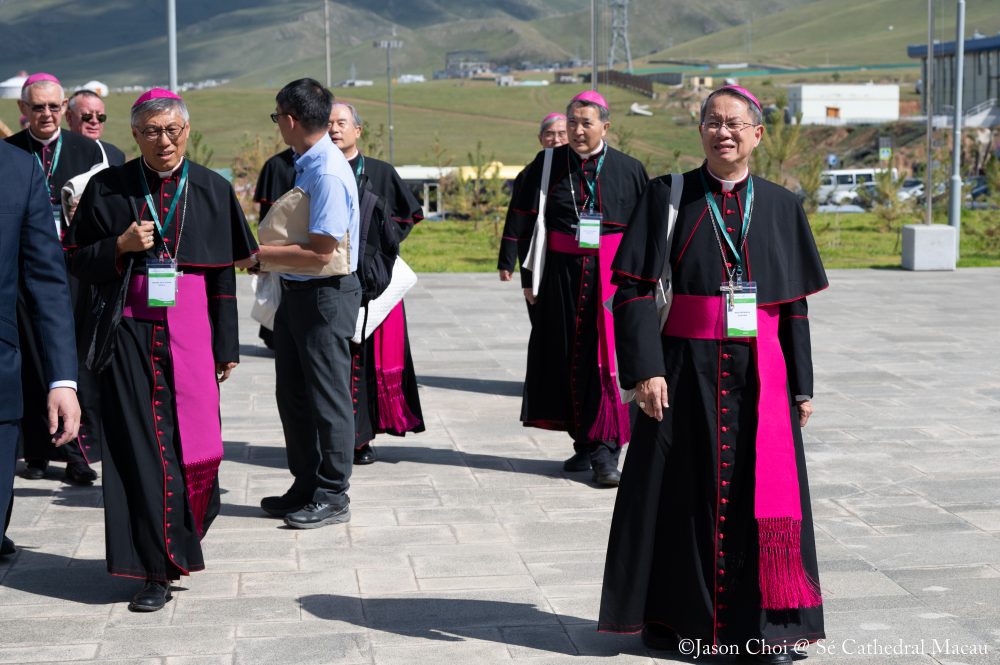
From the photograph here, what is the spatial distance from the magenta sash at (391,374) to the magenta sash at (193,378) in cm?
211

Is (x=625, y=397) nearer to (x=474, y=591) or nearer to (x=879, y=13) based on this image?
(x=474, y=591)

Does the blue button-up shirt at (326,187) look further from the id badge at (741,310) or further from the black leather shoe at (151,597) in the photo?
the id badge at (741,310)

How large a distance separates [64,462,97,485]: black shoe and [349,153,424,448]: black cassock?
1.34m

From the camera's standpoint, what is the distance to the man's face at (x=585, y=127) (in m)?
6.95

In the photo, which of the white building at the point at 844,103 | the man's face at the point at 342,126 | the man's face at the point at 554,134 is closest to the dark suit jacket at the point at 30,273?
the man's face at the point at 342,126

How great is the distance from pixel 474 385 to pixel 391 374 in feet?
7.64

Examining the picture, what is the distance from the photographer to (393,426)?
7.28 meters

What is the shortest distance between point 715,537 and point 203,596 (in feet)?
6.37

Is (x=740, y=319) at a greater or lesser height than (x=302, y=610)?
greater

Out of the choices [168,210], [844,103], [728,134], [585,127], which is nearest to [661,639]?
[728,134]

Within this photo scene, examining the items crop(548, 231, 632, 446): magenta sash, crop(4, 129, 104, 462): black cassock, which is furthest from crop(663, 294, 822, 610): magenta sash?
crop(4, 129, 104, 462): black cassock

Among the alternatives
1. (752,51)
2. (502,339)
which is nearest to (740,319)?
(502,339)

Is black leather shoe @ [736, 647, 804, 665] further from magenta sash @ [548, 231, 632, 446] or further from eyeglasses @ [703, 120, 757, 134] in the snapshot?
magenta sash @ [548, 231, 632, 446]

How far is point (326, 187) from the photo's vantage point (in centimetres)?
561
